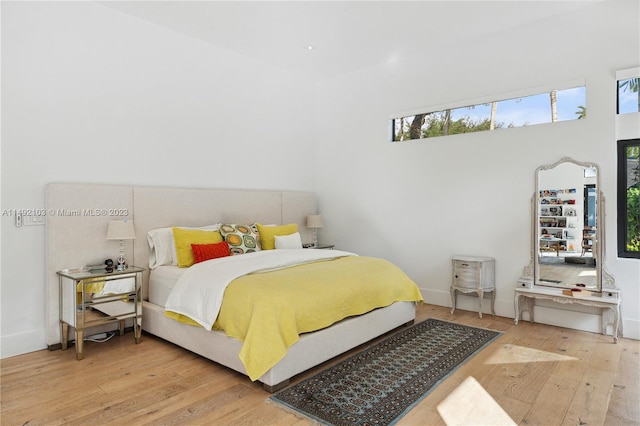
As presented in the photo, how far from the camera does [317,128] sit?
20.5 ft

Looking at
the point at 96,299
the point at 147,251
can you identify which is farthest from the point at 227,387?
the point at 147,251

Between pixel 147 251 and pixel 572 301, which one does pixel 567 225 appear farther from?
pixel 147 251

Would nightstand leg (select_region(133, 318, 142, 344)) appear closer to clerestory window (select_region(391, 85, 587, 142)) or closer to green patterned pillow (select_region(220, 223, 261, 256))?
green patterned pillow (select_region(220, 223, 261, 256))

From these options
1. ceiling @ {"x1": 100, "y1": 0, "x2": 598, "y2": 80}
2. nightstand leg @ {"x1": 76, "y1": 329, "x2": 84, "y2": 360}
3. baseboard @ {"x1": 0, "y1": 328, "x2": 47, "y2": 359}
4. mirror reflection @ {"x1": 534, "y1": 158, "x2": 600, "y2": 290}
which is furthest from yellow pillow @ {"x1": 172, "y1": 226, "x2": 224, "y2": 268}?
mirror reflection @ {"x1": 534, "y1": 158, "x2": 600, "y2": 290}

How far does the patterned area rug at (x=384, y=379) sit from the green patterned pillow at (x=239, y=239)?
164 cm

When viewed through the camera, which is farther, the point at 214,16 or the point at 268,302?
the point at 214,16

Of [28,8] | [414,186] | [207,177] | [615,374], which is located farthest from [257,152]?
[615,374]

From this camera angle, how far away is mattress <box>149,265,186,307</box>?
144 inches

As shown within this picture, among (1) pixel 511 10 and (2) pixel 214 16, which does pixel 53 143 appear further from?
(1) pixel 511 10

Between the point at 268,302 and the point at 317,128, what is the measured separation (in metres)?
4.07

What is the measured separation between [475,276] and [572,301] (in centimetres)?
92

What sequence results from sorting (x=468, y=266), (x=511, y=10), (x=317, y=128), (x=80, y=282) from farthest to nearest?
(x=317, y=128) < (x=468, y=266) < (x=511, y=10) < (x=80, y=282)

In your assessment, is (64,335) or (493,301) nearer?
(64,335)

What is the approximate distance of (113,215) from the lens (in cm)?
380
